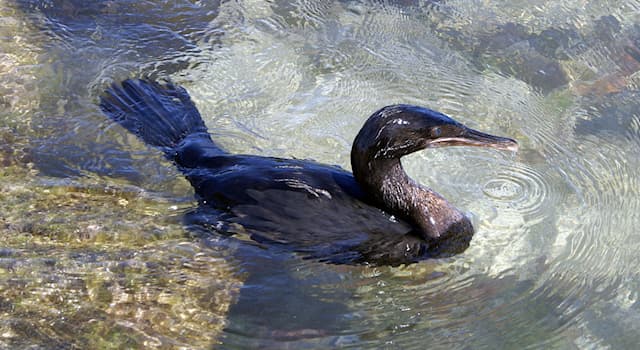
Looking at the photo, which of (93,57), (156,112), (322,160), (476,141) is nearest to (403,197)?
(476,141)

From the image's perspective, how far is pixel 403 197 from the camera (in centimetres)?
468

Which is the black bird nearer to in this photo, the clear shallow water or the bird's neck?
the bird's neck

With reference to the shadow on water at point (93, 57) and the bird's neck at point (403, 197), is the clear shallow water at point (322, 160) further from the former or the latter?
the bird's neck at point (403, 197)

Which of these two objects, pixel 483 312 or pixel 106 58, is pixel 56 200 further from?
pixel 483 312

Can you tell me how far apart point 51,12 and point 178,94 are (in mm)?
1813

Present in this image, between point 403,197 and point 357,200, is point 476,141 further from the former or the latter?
point 357,200

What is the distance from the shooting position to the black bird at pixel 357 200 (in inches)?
177

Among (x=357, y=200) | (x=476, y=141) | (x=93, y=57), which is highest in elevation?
(x=476, y=141)

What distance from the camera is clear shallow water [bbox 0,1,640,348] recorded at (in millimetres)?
4090

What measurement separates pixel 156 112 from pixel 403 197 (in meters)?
2.08

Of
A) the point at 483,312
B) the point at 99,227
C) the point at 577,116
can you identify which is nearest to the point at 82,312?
the point at 99,227

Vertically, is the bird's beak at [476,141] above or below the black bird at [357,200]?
above

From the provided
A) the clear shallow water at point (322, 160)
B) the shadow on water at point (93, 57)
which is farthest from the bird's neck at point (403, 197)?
the shadow on water at point (93, 57)

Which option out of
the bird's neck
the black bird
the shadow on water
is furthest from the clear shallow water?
the bird's neck
